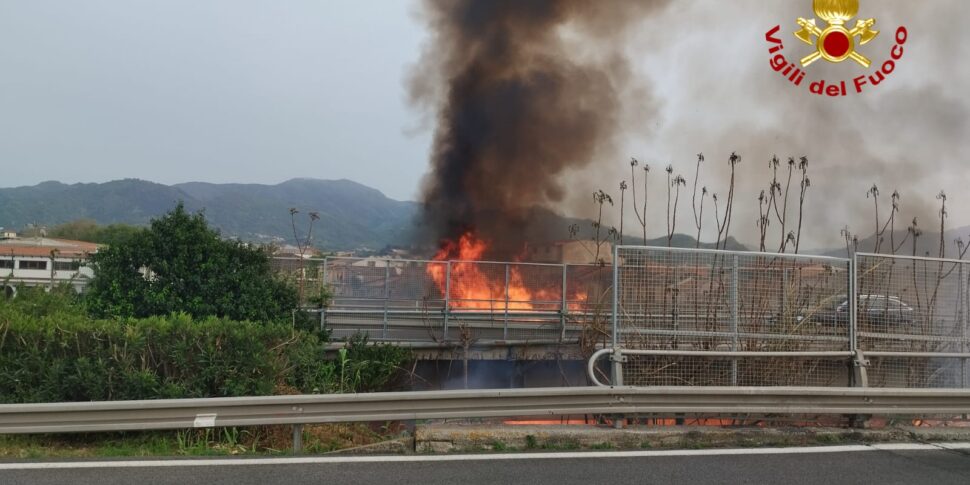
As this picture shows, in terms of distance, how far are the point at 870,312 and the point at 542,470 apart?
4.29 metres

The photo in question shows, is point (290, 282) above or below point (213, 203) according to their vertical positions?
below

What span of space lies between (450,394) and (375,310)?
981cm

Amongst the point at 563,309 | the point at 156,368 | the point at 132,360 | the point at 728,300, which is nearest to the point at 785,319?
the point at 728,300

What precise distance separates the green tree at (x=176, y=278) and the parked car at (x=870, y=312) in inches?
295

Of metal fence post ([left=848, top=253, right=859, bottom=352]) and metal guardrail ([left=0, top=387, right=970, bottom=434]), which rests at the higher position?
metal fence post ([left=848, top=253, right=859, bottom=352])

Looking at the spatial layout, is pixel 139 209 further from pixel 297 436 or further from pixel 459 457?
pixel 459 457

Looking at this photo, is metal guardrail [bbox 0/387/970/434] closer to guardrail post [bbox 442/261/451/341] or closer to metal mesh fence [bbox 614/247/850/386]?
metal mesh fence [bbox 614/247/850/386]

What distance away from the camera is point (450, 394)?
5816mm

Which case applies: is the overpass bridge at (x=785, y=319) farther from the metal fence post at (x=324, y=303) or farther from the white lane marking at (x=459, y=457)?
the metal fence post at (x=324, y=303)

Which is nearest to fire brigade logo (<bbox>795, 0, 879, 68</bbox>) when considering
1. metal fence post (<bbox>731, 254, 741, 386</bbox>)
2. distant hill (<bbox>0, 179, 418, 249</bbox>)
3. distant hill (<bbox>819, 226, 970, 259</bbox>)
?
distant hill (<bbox>819, 226, 970, 259</bbox>)

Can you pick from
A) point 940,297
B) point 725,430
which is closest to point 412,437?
point 725,430

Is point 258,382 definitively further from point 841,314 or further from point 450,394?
point 841,314

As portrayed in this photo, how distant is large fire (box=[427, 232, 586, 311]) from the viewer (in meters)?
15.6

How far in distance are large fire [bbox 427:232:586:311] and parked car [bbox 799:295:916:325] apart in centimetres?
800
